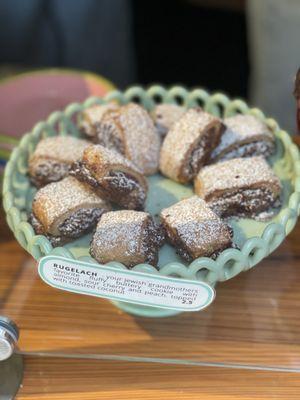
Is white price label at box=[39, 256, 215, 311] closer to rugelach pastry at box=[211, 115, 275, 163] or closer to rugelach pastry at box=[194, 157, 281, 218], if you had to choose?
rugelach pastry at box=[194, 157, 281, 218]

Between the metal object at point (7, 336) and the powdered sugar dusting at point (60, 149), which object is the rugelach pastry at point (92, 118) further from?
the metal object at point (7, 336)

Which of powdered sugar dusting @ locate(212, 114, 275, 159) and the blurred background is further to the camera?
the blurred background

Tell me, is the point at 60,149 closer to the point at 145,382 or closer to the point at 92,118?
the point at 92,118

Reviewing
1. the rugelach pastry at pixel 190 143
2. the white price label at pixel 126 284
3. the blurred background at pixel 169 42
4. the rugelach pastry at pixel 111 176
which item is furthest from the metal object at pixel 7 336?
the blurred background at pixel 169 42

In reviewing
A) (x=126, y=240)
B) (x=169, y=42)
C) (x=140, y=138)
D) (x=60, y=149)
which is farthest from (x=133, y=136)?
(x=169, y=42)

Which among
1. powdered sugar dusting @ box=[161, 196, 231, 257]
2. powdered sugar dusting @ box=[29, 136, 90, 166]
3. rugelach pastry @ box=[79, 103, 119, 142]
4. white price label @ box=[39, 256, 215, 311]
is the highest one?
rugelach pastry @ box=[79, 103, 119, 142]

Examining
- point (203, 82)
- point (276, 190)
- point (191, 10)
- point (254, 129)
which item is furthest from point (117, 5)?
point (276, 190)

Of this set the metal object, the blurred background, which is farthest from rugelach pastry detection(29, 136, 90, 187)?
the blurred background

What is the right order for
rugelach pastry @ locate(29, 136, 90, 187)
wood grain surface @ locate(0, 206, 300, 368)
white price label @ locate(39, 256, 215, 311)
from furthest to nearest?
rugelach pastry @ locate(29, 136, 90, 187), wood grain surface @ locate(0, 206, 300, 368), white price label @ locate(39, 256, 215, 311)
